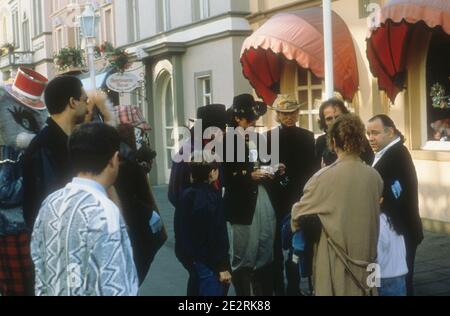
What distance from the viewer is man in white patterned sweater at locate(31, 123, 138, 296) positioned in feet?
9.29

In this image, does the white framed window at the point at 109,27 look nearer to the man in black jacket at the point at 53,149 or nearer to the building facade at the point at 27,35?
the building facade at the point at 27,35

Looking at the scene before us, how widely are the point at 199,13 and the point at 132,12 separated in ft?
16.4

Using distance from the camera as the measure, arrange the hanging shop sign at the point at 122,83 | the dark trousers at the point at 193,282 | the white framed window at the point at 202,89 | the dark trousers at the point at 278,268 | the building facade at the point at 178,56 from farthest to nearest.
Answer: the white framed window at the point at 202,89 → the hanging shop sign at the point at 122,83 → the building facade at the point at 178,56 → the dark trousers at the point at 278,268 → the dark trousers at the point at 193,282

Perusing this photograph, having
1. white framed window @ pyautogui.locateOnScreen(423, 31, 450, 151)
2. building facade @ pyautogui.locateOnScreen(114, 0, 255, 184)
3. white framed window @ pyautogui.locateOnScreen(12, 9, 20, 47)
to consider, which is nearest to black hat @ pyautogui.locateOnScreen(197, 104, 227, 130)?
white framed window @ pyautogui.locateOnScreen(423, 31, 450, 151)

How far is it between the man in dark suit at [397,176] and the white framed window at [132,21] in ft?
56.9

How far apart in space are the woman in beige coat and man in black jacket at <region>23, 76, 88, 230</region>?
1.51m

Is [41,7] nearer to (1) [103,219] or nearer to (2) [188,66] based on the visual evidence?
(2) [188,66]

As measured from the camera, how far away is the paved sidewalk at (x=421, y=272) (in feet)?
22.8

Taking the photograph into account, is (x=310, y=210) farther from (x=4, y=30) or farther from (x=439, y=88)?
(x=4, y=30)

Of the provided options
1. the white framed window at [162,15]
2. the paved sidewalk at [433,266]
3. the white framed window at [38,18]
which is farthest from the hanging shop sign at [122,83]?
the white framed window at [38,18]

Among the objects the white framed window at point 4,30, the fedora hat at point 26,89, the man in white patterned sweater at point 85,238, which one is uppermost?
the white framed window at point 4,30

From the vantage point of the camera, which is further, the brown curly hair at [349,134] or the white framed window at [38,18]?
the white framed window at [38,18]

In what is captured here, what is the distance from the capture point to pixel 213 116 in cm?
591
